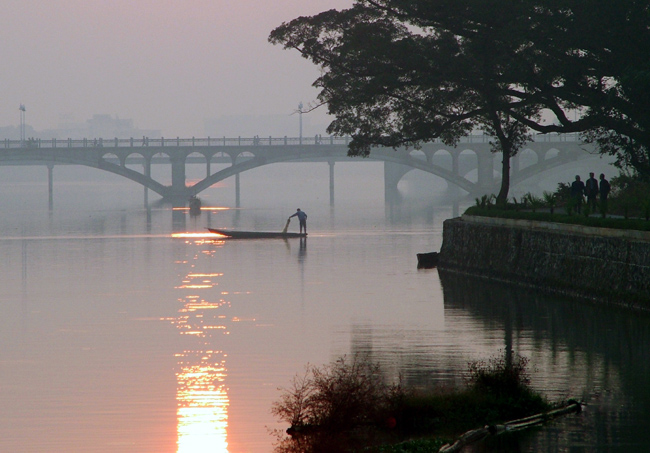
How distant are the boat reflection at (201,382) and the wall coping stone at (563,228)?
988 centimetres

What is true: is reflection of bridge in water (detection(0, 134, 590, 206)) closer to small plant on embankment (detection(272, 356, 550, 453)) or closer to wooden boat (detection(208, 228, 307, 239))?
wooden boat (detection(208, 228, 307, 239))

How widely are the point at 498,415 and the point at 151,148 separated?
112505 millimetres

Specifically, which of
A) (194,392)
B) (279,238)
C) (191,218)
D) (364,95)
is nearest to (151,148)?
(191,218)

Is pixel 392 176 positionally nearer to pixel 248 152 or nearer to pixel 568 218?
pixel 248 152

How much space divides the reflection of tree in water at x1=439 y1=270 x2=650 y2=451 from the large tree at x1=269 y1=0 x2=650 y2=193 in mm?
8814

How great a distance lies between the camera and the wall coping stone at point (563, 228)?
26.0 m

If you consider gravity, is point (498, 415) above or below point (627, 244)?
below

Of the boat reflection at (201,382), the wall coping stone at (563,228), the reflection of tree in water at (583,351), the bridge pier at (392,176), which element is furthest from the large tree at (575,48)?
the bridge pier at (392,176)

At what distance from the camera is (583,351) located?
20.4 m

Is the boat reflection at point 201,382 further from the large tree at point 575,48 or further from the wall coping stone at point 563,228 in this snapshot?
the large tree at point 575,48

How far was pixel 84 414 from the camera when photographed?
50.6 feet

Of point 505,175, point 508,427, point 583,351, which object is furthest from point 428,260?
point 508,427

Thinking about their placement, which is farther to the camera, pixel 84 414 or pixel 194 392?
pixel 194 392

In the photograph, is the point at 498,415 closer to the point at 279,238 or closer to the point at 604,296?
the point at 604,296
